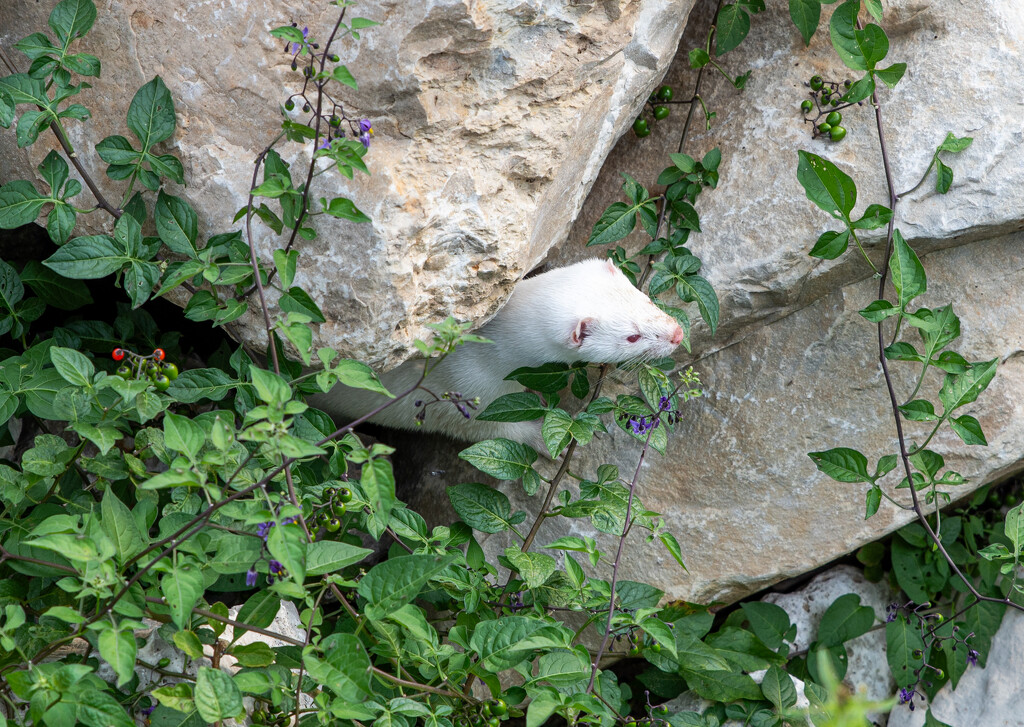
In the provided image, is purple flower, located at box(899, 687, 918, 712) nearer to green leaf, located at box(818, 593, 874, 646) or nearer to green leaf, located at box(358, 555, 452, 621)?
green leaf, located at box(818, 593, 874, 646)

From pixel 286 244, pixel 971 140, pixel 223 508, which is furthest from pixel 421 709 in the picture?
pixel 971 140

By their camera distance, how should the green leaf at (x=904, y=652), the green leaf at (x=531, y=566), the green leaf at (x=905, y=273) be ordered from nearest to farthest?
the green leaf at (x=531, y=566)
the green leaf at (x=905, y=273)
the green leaf at (x=904, y=652)

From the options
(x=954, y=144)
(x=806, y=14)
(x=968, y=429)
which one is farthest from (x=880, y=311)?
(x=806, y=14)

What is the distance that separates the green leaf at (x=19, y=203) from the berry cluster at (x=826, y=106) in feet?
8.68

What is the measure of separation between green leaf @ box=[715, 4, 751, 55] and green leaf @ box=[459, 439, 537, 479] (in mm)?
1712

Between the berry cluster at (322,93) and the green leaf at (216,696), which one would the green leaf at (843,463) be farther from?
the green leaf at (216,696)

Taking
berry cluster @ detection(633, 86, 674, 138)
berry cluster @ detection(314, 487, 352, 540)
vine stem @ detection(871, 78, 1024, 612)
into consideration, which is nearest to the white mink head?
berry cluster @ detection(633, 86, 674, 138)

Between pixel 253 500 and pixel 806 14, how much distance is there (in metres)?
2.61

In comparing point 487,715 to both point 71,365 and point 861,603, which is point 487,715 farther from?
point 861,603

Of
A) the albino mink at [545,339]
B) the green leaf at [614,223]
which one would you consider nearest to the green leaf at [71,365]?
the albino mink at [545,339]

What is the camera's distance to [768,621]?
11.3ft

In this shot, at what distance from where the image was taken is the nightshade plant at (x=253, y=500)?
1.94 metres

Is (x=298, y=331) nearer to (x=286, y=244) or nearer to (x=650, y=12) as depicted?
(x=286, y=244)

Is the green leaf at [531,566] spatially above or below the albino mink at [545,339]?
below
